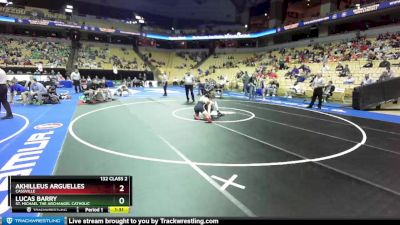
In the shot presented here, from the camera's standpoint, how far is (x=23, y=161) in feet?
18.2

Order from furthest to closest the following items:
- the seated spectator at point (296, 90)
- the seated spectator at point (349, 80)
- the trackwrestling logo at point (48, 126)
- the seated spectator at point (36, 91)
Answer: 1. the seated spectator at point (296, 90)
2. the seated spectator at point (349, 80)
3. the seated spectator at point (36, 91)
4. the trackwrestling logo at point (48, 126)

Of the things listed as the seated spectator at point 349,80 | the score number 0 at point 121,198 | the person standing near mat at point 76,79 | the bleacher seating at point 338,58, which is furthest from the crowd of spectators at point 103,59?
the score number 0 at point 121,198

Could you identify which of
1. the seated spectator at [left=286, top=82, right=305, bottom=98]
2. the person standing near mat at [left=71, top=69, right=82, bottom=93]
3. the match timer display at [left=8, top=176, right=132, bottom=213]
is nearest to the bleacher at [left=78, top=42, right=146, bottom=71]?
the person standing near mat at [left=71, top=69, right=82, bottom=93]

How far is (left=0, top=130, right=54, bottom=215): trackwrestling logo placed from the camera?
4.19m

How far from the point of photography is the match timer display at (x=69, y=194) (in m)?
2.57

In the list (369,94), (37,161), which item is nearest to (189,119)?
(37,161)

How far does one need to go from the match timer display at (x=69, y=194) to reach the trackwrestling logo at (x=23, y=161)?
1278 millimetres

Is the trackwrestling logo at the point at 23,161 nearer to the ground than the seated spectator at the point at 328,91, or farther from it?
nearer to the ground

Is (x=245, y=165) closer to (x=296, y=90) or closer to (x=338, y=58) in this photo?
(x=296, y=90)

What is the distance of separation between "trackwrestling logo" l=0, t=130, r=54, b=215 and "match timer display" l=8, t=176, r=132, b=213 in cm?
128

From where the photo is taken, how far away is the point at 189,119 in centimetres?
1084

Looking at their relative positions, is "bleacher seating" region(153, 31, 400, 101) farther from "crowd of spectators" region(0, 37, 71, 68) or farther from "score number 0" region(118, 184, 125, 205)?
"crowd of spectators" region(0, 37, 71, 68)
